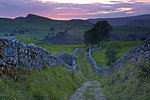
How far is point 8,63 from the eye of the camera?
7770 mm

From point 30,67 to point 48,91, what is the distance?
7.90 feet

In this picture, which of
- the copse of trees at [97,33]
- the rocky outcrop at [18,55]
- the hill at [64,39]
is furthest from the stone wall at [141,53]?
the hill at [64,39]

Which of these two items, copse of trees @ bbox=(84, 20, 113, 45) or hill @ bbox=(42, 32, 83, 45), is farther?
hill @ bbox=(42, 32, 83, 45)

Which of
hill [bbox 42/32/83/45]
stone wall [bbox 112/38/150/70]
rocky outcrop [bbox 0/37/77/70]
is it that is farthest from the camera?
hill [bbox 42/32/83/45]

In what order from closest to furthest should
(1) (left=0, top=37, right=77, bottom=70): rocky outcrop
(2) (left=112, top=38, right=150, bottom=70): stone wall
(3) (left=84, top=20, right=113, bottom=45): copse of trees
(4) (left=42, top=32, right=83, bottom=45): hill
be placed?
(1) (left=0, top=37, right=77, bottom=70): rocky outcrop
(2) (left=112, top=38, right=150, bottom=70): stone wall
(3) (left=84, top=20, right=113, bottom=45): copse of trees
(4) (left=42, top=32, right=83, bottom=45): hill

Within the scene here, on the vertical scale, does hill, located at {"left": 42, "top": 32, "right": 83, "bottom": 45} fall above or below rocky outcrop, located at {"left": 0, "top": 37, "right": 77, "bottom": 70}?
below

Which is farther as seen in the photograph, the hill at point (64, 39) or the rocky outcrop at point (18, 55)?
the hill at point (64, 39)

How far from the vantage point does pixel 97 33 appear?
75000mm

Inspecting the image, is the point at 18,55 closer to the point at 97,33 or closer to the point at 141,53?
the point at 141,53

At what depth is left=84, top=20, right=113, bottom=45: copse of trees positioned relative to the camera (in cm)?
7500

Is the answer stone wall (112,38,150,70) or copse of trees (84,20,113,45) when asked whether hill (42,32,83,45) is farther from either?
stone wall (112,38,150,70)

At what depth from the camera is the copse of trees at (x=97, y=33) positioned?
7500cm

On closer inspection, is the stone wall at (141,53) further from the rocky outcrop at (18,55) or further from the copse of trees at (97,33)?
the copse of trees at (97,33)

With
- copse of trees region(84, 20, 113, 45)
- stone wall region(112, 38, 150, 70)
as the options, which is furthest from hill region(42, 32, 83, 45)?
stone wall region(112, 38, 150, 70)
